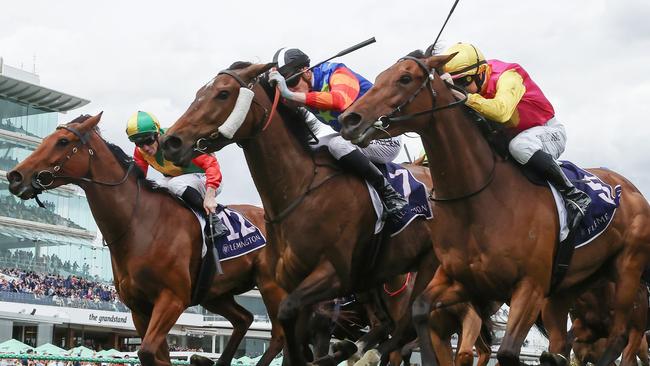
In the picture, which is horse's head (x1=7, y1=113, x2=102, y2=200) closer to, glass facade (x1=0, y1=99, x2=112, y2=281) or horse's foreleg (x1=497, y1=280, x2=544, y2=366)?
horse's foreleg (x1=497, y1=280, x2=544, y2=366)

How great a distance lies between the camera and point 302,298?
288 inches

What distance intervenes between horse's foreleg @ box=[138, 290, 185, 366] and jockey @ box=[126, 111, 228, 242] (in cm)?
97

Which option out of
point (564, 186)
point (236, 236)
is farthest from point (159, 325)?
point (564, 186)

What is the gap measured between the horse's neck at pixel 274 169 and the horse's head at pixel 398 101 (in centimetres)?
123

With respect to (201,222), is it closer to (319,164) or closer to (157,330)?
(157,330)

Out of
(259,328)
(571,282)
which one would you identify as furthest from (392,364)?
(259,328)

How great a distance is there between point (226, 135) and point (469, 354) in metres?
3.29

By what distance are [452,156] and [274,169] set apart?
1.53 metres

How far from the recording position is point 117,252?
942 cm

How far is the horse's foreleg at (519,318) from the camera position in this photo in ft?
21.7

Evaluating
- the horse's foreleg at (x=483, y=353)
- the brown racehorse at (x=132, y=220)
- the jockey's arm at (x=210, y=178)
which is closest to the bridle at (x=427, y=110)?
the jockey's arm at (x=210, y=178)

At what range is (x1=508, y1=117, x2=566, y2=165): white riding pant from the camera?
24.0ft

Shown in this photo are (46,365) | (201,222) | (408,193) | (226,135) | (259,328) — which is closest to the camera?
(226,135)

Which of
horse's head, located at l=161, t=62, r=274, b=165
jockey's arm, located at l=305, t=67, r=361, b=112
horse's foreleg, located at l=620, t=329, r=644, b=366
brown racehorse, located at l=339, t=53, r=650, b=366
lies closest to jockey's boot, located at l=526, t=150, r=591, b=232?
brown racehorse, located at l=339, t=53, r=650, b=366
